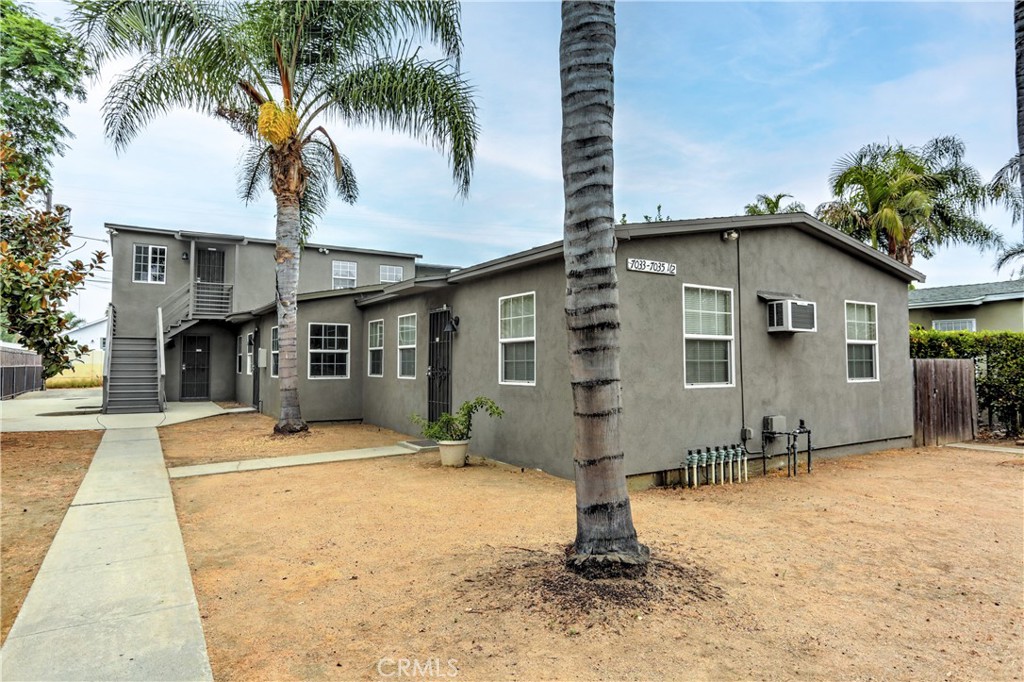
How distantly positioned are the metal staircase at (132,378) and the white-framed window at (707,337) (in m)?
14.8

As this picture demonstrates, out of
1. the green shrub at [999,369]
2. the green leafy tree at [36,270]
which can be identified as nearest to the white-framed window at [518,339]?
the green leafy tree at [36,270]

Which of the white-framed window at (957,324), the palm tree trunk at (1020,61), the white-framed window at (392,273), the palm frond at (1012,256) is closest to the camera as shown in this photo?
the palm tree trunk at (1020,61)

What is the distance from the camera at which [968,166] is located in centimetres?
1884

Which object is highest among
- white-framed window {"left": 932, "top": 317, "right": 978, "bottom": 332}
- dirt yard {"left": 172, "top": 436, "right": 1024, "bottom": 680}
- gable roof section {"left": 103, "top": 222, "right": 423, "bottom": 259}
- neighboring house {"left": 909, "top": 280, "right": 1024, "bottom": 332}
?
gable roof section {"left": 103, "top": 222, "right": 423, "bottom": 259}

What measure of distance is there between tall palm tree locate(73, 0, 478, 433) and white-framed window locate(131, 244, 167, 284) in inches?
371

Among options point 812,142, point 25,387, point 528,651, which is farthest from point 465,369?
point 25,387

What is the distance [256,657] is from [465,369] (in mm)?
6880

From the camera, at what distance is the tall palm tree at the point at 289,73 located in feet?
31.9

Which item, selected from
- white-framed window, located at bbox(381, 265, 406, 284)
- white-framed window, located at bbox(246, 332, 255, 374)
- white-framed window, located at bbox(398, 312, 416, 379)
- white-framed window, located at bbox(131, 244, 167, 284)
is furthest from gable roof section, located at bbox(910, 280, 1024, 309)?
white-framed window, located at bbox(131, 244, 167, 284)

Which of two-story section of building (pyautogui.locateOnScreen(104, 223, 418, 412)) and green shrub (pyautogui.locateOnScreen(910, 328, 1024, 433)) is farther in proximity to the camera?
two-story section of building (pyautogui.locateOnScreen(104, 223, 418, 412))

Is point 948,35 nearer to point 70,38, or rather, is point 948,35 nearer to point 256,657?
point 256,657

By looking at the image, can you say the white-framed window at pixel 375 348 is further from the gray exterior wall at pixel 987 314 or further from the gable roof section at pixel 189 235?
the gray exterior wall at pixel 987 314

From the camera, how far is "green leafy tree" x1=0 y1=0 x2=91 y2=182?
36.1 ft

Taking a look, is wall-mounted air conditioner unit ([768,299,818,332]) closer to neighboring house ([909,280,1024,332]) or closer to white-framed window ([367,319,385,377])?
white-framed window ([367,319,385,377])
